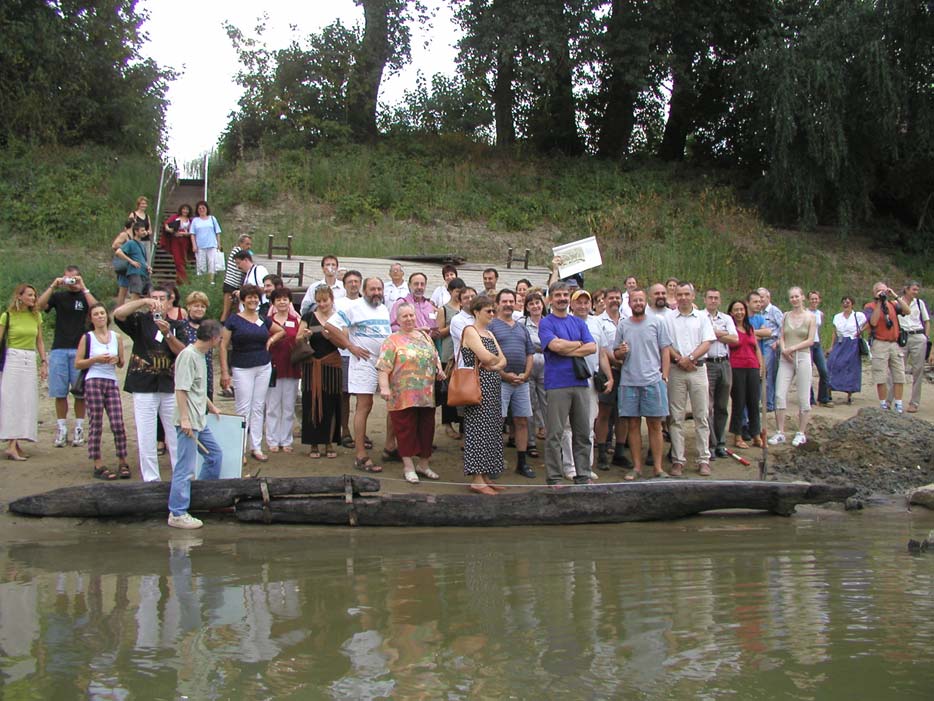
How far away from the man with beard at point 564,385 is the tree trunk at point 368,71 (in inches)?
840

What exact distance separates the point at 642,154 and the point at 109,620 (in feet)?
91.9

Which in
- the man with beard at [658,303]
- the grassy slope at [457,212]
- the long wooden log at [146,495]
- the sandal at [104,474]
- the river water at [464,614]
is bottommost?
the river water at [464,614]

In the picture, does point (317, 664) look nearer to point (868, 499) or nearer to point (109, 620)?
point (109, 620)

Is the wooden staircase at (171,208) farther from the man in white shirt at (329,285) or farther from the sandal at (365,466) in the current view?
the sandal at (365,466)

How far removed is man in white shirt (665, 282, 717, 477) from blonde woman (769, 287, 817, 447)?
1624 mm

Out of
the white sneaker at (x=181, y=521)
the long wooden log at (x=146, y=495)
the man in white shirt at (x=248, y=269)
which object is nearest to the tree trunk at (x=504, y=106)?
the man in white shirt at (x=248, y=269)

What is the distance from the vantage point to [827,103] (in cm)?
2527

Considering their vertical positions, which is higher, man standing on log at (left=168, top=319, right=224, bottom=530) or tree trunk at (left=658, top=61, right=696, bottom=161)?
tree trunk at (left=658, top=61, right=696, bottom=161)

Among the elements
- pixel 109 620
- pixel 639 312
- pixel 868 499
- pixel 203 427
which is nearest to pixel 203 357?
pixel 203 427

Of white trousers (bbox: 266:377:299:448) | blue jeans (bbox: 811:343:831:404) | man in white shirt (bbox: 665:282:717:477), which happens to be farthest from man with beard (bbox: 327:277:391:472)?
blue jeans (bbox: 811:343:831:404)

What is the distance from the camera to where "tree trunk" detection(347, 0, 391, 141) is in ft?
98.9

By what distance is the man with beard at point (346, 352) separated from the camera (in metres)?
10.5

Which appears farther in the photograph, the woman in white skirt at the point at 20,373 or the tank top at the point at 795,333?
the tank top at the point at 795,333

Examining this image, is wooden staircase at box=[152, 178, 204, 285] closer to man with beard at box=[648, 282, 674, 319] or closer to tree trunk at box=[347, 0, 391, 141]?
tree trunk at box=[347, 0, 391, 141]
